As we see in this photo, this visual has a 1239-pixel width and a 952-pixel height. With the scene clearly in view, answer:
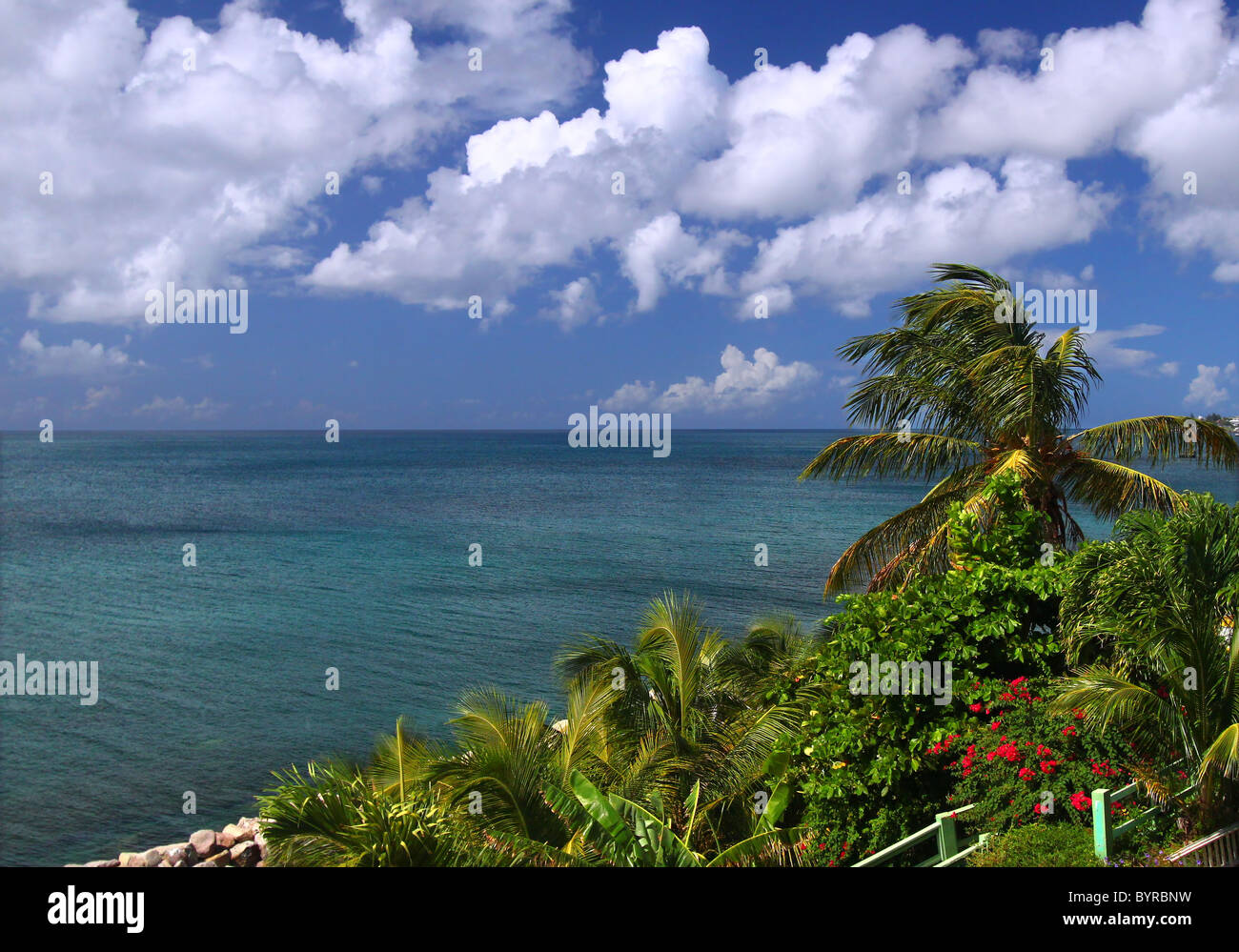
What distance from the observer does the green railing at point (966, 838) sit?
6.98 metres

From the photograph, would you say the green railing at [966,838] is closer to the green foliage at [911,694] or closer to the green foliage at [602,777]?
the green foliage at [911,694]

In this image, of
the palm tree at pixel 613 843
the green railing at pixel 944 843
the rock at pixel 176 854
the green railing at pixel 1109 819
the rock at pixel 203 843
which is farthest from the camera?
the rock at pixel 203 843

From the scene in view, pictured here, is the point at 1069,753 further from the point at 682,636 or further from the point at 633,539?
the point at 633,539

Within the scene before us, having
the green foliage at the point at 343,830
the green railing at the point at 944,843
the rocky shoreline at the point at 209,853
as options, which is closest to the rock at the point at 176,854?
the rocky shoreline at the point at 209,853

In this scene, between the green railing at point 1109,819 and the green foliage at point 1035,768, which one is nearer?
the green railing at point 1109,819

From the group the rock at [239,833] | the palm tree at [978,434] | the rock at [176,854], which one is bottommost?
the rock at [239,833]

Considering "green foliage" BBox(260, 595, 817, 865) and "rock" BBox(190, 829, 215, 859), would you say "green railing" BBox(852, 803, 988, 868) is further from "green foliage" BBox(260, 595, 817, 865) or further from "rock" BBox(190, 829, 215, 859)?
"rock" BBox(190, 829, 215, 859)

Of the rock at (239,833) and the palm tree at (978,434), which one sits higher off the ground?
the palm tree at (978,434)

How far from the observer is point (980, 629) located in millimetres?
9570

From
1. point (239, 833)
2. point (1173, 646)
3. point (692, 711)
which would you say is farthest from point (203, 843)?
point (1173, 646)

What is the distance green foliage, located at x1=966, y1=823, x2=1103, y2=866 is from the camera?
711 cm

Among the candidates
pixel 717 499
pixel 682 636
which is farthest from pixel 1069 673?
pixel 717 499

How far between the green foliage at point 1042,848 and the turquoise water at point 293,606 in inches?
690
